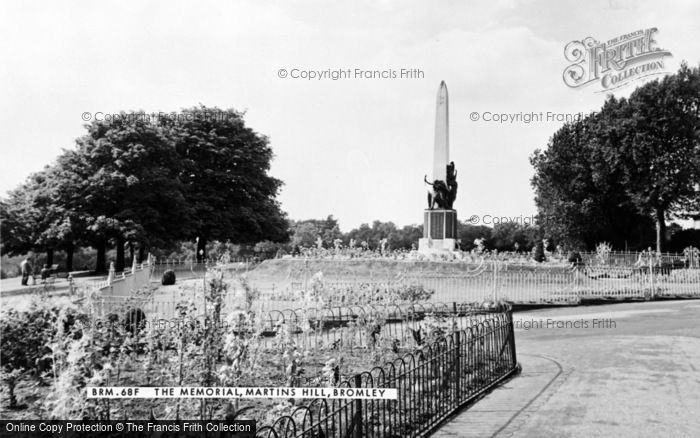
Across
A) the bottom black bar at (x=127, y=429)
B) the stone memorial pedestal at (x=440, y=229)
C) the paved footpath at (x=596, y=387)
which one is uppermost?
the stone memorial pedestal at (x=440, y=229)

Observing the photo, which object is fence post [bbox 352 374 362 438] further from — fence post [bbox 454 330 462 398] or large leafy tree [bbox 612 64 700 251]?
large leafy tree [bbox 612 64 700 251]

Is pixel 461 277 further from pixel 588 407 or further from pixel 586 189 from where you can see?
pixel 586 189

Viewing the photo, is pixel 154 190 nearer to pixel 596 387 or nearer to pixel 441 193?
pixel 441 193

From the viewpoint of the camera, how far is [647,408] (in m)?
7.48

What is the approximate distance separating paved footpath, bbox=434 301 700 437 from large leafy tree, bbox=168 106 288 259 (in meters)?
27.9

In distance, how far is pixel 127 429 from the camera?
17.3ft

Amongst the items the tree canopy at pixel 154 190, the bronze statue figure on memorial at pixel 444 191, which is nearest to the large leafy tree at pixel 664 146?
the bronze statue figure on memorial at pixel 444 191

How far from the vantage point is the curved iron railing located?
17.6 ft

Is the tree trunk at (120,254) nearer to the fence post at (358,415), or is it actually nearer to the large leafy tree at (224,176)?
the large leafy tree at (224,176)

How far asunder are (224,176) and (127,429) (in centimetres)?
3590

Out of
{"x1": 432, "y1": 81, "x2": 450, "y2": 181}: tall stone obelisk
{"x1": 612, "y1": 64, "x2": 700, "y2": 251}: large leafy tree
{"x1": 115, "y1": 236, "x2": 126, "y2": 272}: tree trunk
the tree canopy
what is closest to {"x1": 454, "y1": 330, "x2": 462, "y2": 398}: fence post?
{"x1": 432, "y1": 81, "x2": 450, "y2": 181}: tall stone obelisk

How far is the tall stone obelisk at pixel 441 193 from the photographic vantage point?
101 feet

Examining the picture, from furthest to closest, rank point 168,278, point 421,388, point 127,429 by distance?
point 168,278, point 421,388, point 127,429

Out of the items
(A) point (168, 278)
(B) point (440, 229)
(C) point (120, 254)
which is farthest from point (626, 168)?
(C) point (120, 254)
